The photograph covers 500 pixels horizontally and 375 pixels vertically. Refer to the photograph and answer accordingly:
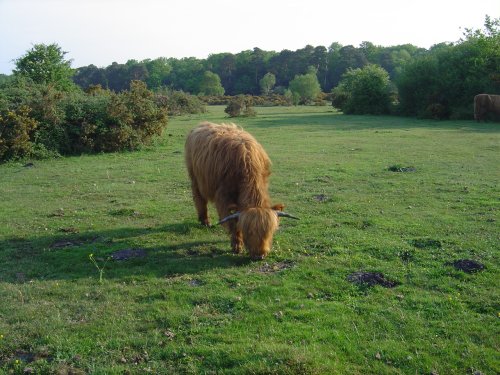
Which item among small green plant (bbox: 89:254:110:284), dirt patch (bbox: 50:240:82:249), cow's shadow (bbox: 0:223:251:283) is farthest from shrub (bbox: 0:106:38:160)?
small green plant (bbox: 89:254:110:284)

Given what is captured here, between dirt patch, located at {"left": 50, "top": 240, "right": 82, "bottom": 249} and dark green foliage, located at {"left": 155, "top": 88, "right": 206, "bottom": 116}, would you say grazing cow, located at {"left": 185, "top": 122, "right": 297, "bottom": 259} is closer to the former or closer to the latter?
dirt patch, located at {"left": 50, "top": 240, "right": 82, "bottom": 249}

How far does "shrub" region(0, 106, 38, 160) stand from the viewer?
20.1 metres

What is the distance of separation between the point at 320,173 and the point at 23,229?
988 cm

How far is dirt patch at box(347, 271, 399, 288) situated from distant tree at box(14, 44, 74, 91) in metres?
29.8

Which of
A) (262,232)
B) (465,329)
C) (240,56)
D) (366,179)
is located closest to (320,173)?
(366,179)

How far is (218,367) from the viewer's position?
5.09m

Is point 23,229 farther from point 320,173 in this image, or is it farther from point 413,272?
point 320,173

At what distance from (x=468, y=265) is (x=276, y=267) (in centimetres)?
320

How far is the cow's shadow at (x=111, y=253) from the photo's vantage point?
7.81 m

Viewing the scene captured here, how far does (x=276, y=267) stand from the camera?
26.1ft

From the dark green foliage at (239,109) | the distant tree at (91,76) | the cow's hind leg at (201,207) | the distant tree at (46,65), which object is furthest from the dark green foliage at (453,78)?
the distant tree at (91,76)

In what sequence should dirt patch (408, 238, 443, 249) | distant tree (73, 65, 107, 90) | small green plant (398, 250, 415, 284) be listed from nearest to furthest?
1. small green plant (398, 250, 415, 284)
2. dirt patch (408, 238, 443, 249)
3. distant tree (73, 65, 107, 90)

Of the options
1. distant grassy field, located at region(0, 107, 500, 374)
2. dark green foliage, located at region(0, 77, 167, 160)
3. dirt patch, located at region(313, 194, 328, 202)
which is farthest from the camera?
dark green foliage, located at region(0, 77, 167, 160)

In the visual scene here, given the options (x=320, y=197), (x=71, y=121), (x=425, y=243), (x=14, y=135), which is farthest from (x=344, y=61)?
(x=425, y=243)
